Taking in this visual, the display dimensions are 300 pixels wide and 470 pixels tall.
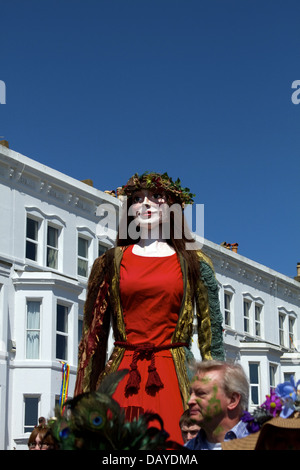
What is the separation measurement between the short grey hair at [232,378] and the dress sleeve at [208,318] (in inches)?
64.5

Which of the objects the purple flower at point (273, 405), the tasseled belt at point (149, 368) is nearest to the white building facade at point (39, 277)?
the tasseled belt at point (149, 368)

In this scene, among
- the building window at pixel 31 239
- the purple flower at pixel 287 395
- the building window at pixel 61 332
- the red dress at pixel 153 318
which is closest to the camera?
the purple flower at pixel 287 395

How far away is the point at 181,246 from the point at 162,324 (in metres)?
0.69

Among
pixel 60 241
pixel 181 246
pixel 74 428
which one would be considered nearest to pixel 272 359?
pixel 60 241

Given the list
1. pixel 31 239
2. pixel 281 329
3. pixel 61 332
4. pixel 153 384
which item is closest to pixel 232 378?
pixel 153 384

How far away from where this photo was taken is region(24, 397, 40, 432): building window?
85.6 ft

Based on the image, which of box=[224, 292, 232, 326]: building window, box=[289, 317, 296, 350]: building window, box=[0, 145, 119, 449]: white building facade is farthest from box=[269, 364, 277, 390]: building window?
box=[0, 145, 119, 449]: white building facade

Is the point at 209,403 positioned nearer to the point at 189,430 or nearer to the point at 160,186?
the point at 189,430

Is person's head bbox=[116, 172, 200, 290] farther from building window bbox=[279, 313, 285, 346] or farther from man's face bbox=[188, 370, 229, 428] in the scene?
building window bbox=[279, 313, 285, 346]

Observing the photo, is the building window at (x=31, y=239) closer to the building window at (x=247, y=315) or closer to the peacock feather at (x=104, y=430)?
the building window at (x=247, y=315)

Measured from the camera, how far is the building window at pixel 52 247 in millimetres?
28766

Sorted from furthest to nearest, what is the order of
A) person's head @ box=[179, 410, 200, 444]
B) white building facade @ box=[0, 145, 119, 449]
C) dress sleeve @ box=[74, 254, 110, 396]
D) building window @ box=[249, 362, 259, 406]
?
building window @ box=[249, 362, 259, 406] → white building facade @ box=[0, 145, 119, 449] → dress sleeve @ box=[74, 254, 110, 396] → person's head @ box=[179, 410, 200, 444]
